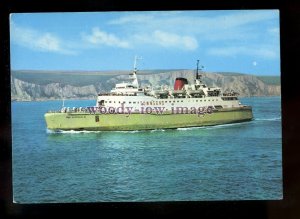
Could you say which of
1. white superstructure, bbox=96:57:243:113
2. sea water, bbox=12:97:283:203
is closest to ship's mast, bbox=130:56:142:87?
white superstructure, bbox=96:57:243:113

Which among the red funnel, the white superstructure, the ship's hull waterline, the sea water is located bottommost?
the sea water

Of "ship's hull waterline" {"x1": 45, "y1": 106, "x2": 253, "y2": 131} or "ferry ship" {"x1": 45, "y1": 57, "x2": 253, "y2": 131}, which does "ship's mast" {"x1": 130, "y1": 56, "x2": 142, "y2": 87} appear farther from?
"ship's hull waterline" {"x1": 45, "y1": 106, "x2": 253, "y2": 131}

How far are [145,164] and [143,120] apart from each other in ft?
0.83

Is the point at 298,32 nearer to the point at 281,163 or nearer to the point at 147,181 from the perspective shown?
the point at 281,163

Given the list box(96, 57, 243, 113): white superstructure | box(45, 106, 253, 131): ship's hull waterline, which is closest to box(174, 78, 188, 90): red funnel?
box(96, 57, 243, 113): white superstructure

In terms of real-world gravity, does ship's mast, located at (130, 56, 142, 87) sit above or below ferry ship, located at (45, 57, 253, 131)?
above

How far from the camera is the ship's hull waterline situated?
2.54m

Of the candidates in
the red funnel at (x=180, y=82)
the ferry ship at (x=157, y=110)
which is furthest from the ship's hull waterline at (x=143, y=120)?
the red funnel at (x=180, y=82)

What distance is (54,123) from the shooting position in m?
2.49

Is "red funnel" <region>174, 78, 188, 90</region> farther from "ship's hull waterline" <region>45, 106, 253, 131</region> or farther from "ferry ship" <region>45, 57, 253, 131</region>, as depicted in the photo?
"ship's hull waterline" <region>45, 106, 253, 131</region>

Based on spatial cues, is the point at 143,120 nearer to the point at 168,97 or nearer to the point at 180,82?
the point at 168,97

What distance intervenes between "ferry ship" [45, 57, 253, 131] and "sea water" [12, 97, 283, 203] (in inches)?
2.7

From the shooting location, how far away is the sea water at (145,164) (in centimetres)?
244
